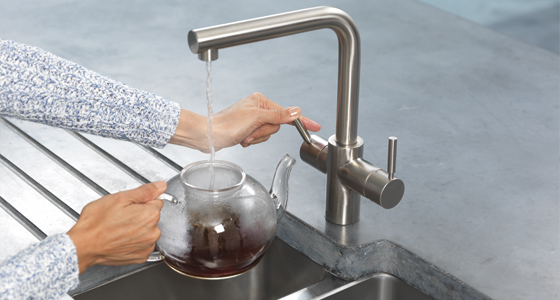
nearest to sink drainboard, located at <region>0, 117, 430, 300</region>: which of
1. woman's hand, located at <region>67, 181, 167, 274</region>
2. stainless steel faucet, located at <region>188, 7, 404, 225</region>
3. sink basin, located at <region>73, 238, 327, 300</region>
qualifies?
sink basin, located at <region>73, 238, 327, 300</region>

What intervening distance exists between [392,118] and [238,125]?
19.2 inches

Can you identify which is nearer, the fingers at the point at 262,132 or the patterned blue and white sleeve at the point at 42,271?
the patterned blue and white sleeve at the point at 42,271

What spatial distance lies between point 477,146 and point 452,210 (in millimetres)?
274

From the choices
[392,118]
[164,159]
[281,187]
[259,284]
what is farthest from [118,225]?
[392,118]

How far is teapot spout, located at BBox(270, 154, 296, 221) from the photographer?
100 cm

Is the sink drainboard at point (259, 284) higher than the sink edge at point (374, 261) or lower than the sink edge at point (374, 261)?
lower

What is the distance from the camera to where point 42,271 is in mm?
797

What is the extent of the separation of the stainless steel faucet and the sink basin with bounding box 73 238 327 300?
0.10 meters

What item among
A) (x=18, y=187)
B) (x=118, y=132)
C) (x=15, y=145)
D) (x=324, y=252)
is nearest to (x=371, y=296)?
(x=324, y=252)

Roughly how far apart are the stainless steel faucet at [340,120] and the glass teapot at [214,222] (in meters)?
0.17

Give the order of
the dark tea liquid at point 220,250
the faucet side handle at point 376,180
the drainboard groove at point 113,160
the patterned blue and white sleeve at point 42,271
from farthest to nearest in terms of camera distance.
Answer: the drainboard groove at point 113,160 < the faucet side handle at point 376,180 < the dark tea liquid at point 220,250 < the patterned blue and white sleeve at point 42,271

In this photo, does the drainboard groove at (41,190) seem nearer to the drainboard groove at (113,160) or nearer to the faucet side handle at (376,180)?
the drainboard groove at (113,160)

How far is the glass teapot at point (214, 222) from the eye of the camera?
2.90 ft

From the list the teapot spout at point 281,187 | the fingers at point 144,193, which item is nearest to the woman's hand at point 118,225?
the fingers at point 144,193
